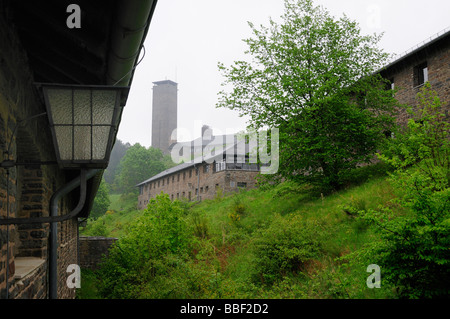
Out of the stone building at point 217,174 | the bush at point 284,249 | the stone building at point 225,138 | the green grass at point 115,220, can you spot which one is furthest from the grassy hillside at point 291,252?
the stone building at point 217,174

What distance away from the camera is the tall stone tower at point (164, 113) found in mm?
91875

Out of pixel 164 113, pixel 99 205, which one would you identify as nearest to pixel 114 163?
pixel 164 113

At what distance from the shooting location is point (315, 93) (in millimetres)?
15594

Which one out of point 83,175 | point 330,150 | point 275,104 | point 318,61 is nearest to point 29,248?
point 83,175

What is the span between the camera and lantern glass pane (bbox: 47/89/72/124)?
8.44ft

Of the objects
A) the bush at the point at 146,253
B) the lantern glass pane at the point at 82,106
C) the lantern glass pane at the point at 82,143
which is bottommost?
the bush at the point at 146,253

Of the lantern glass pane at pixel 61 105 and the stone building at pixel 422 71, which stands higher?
the stone building at pixel 422 71

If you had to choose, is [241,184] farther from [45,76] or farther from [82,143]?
[82,143]

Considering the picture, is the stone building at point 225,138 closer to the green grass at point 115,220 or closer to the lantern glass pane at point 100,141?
the green grass at point 115,220

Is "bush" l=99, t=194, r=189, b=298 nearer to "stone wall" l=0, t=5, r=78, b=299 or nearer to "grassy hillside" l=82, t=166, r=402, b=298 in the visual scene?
"grassy hillside" l=82, t=166, r=402, b=298

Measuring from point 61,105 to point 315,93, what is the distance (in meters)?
14.1

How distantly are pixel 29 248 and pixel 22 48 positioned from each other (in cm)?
219

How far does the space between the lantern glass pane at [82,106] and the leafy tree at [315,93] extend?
13.1 meters

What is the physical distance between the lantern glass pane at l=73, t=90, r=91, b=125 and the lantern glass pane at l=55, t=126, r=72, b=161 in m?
0.09
